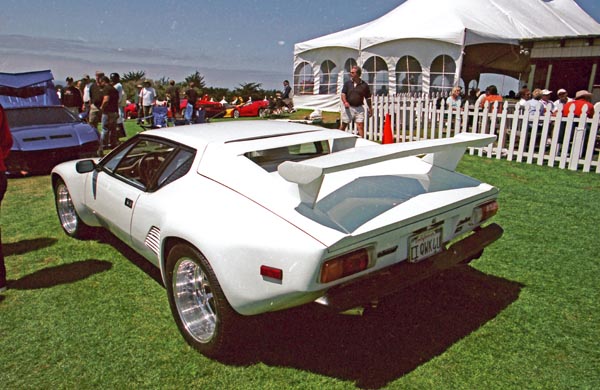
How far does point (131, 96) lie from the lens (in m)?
30.5

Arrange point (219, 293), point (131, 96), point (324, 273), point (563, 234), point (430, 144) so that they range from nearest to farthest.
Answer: point (324, 273), point (219, 293), point (430, 144), point (563, 234), point (131, 96)

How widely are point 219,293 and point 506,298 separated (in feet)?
7.42

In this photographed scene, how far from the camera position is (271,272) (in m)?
2.14

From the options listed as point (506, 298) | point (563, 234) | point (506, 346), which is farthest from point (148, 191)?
point (563, 234)

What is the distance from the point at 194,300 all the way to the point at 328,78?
1926 cm

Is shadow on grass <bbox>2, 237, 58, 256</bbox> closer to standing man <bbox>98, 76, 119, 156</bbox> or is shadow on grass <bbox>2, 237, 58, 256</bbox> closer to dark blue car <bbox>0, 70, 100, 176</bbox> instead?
dark blue car <bbox>0, 70, 100, 176</bbox>

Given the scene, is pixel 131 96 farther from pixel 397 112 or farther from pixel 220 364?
pixel 220 364

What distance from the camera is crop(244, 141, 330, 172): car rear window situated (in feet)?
10.3

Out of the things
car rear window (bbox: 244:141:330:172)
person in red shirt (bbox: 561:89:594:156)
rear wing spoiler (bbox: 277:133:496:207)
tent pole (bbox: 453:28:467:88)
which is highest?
tent pole (bbox: 453:28:467:88)

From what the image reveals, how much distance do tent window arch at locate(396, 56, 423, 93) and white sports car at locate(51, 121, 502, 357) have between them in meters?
15.5

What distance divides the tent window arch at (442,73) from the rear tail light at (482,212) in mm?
14731

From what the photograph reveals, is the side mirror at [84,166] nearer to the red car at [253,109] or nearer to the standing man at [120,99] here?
the standing man at [120,99]

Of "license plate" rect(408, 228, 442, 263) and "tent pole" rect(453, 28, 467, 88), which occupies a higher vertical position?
"tent pole" rect(453, 28, 467, 88)

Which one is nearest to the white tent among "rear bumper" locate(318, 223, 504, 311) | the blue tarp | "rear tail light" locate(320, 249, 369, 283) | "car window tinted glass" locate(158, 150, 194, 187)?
the blue tarp
